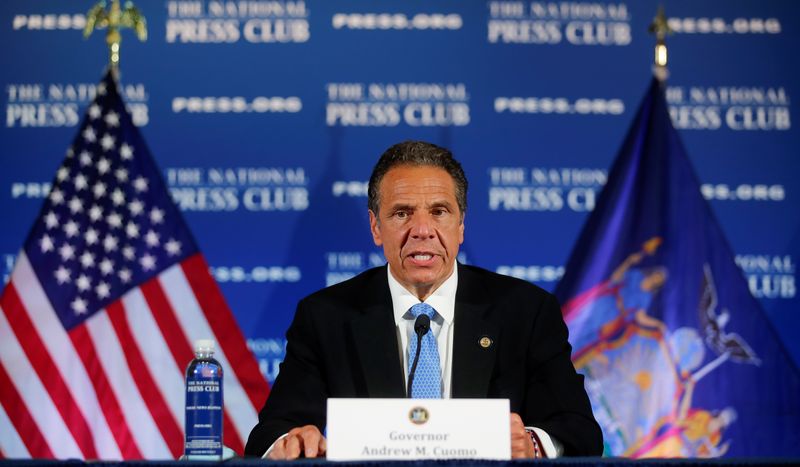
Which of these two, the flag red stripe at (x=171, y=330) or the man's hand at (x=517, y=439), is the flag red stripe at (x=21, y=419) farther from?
the man's hand at (x=517, y=439)

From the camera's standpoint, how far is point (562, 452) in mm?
2412

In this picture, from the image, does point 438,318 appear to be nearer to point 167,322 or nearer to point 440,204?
point 440,204

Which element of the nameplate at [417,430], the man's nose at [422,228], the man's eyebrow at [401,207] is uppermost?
the man's eyebrow at [401,207]

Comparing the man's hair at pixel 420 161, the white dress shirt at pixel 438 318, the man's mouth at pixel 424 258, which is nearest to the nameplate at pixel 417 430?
the white dress shirt at pixel 438 318

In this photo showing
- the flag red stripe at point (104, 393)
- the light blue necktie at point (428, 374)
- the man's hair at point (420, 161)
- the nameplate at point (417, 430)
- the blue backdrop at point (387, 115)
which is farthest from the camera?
the blue backdrop at point (387, 115)

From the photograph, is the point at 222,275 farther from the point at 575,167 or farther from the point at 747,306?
the point at 747,306

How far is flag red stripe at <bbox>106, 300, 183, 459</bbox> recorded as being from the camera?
421 centimetres

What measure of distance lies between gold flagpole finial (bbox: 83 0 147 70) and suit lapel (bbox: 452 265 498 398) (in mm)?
2408

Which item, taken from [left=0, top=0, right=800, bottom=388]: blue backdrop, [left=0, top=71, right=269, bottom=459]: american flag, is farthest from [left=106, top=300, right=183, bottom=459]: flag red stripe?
[left=0, top=0, right=800, bottom=388]: blue backdrop

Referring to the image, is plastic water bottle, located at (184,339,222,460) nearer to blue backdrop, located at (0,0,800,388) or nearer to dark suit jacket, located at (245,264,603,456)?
dark suit jacket, located at (245,264,603,456)

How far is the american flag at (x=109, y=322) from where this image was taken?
4219mm

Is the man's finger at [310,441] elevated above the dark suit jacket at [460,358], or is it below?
below

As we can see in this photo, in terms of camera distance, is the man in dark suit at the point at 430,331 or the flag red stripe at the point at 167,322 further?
the flag red stripe at the point at 167,322

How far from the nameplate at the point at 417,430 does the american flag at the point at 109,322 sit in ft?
8.18
